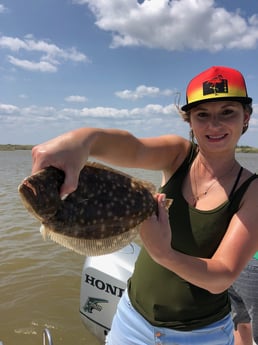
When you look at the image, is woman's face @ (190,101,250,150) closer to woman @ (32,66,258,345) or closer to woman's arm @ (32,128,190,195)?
woman @ (32,66,258,345)

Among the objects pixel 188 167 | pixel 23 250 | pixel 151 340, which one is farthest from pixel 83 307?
pixel 23 250

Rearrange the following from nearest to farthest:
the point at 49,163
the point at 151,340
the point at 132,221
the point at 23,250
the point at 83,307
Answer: the point at 49,163 < the point at 132,221 < the point at 151,340 < the point at 83,307 < the point at 23,250

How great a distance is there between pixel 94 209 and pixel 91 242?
0.19m

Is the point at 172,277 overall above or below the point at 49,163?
below

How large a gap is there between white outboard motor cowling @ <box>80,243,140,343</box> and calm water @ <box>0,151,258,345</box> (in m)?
1.24

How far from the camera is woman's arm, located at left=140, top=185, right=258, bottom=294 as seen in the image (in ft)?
6.85

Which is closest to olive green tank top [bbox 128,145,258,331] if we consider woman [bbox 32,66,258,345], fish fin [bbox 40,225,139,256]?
woman [bbox 32,66,258,345]

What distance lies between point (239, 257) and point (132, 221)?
2.27 feet

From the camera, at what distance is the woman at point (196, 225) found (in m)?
2.16

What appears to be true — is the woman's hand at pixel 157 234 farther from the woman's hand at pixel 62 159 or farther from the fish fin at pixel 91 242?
the woman's hand at pixel 62 159

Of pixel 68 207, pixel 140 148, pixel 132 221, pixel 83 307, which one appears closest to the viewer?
pixel 68 207

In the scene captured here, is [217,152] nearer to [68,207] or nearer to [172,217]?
[172,217]

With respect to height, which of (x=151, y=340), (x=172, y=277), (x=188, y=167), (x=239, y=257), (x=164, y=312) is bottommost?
(x=151, y=340)

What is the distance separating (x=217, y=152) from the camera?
2.57 meters
